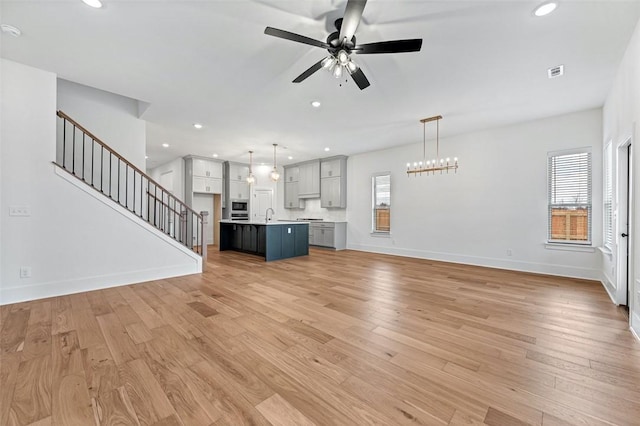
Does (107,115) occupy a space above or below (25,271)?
above

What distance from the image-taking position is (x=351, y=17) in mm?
2117

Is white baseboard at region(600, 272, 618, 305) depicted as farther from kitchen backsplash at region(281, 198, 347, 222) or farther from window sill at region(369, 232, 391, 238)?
kitchen backsplash at region(281, 198, 347, 222)

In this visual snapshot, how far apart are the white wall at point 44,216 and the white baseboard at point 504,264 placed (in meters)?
6.05

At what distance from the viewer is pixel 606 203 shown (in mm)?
4164

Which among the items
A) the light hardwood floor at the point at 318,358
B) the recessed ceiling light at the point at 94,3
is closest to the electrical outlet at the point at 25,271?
the light hardwood floor at the point at 318,358

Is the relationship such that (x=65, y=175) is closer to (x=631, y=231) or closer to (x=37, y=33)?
(x=37, y=33)

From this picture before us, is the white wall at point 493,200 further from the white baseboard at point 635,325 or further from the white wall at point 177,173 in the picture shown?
the white wall at point 177,173

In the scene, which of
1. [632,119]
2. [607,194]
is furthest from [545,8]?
[607,194]

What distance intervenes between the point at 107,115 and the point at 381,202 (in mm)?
6541

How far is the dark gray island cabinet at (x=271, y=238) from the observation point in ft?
20.8

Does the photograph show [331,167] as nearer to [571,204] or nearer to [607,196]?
[571,204]

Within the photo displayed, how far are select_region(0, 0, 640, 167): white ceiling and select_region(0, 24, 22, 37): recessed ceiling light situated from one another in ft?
0.25

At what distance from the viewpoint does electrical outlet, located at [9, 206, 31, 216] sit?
3.26 metres

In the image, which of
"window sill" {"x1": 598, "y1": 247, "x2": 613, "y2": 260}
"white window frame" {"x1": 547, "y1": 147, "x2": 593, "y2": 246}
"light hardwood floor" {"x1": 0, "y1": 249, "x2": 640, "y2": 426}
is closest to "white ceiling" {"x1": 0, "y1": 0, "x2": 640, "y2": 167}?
"white window frame" {"x1": 547, "y1": 147, "x2": 593, "y2": 246}
